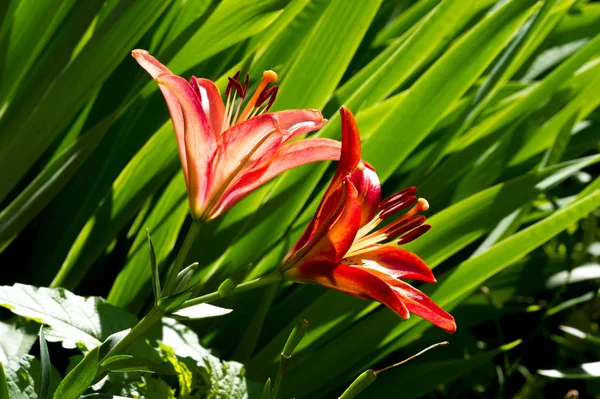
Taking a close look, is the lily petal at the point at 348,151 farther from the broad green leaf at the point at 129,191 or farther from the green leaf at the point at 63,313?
the broad green leaf at the point at 129,191

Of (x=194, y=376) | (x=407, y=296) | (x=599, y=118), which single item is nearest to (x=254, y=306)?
(x=194, y=376)

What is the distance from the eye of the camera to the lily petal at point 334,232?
1.67 feet

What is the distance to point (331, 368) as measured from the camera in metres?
0.94

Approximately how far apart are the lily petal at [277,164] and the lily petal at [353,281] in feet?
0.22

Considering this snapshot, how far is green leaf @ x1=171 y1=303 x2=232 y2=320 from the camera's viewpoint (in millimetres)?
491

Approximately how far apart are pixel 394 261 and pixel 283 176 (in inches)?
16.2

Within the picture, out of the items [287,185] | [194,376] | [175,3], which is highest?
[175,3]

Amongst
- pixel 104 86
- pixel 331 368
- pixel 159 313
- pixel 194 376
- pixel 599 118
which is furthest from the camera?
pixel 599 118

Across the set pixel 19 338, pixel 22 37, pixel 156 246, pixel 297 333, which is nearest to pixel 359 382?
pixel 297 333

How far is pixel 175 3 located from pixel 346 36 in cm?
23

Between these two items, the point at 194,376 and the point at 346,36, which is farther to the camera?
the point at 346,36

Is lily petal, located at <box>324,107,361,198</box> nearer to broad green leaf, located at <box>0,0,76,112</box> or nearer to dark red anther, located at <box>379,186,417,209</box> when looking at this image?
dark red anther, located at <box>379,186,417,209</box>

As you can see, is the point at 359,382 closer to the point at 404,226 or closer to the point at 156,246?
the point at 404,226

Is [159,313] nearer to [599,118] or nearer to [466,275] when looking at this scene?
[466,275]
